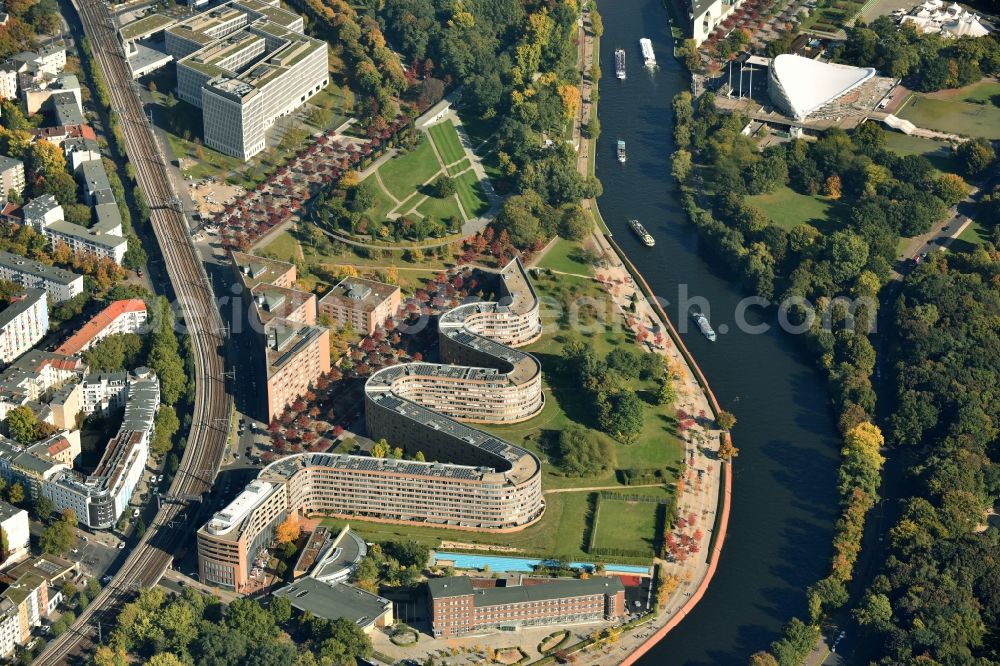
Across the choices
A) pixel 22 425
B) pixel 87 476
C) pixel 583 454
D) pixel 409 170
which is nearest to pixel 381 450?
pixel 583 454

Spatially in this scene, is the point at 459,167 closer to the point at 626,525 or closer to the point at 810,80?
the point at 810,80

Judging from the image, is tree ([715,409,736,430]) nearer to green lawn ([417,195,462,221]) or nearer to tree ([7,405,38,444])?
green lawn ([417,195,462,221])

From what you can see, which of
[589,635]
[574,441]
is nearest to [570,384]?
[574,441]

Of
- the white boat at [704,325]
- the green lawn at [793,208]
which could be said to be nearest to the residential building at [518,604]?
the white boat at [704,325]

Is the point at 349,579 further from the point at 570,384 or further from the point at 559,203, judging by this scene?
the point at 559,203

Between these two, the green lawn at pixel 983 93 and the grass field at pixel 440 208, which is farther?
the green lawn at pixel 983 93

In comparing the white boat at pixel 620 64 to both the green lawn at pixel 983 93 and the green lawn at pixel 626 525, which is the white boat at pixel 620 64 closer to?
the green lawn at pixel 983 93

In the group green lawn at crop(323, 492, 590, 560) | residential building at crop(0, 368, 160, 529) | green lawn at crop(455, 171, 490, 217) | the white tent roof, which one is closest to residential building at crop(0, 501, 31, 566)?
residential building at crop(0, 368, 160, 529)
